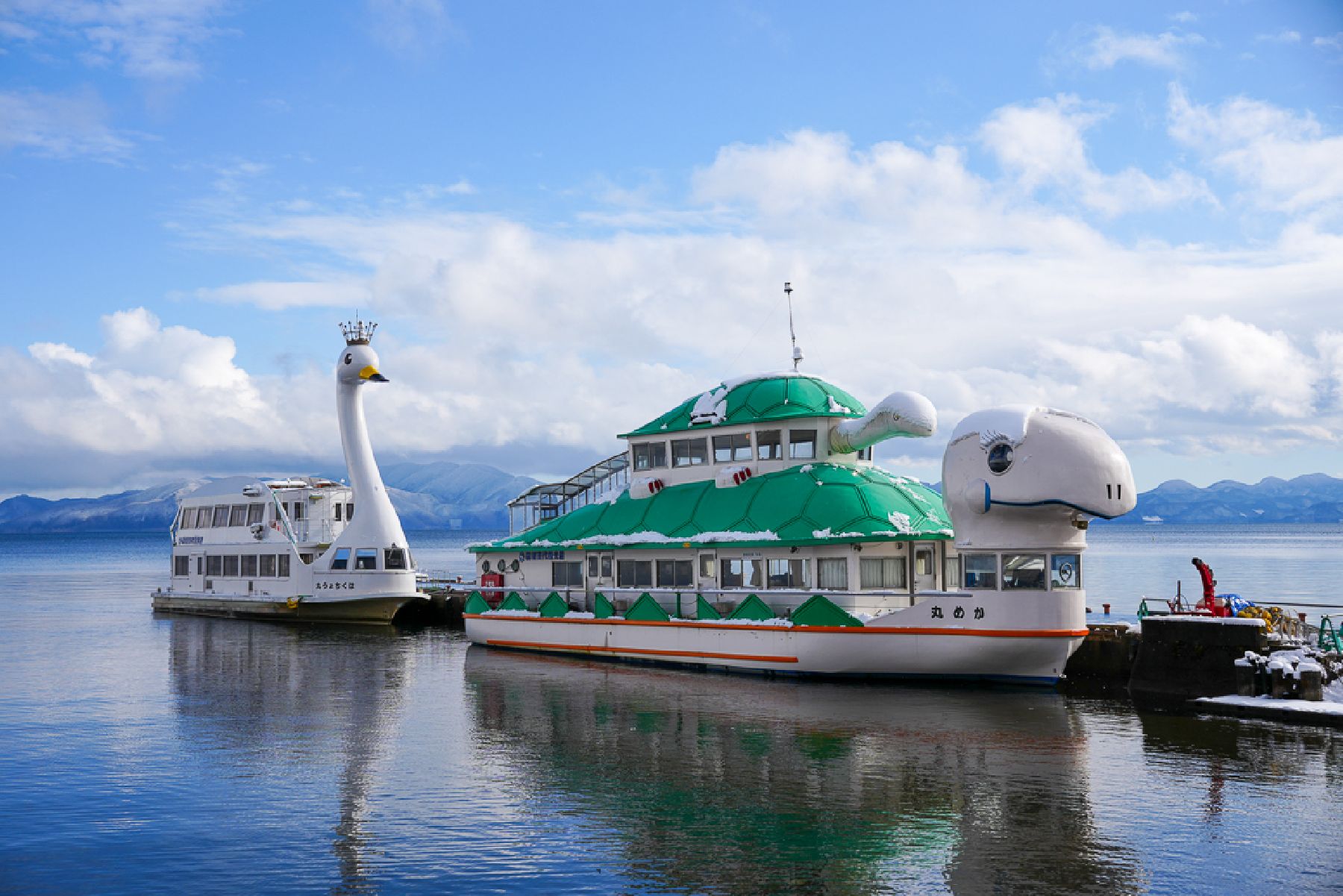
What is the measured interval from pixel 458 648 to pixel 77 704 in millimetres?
16977

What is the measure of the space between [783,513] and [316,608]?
109 feet

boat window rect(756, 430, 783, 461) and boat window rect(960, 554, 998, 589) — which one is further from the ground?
boat window rect(756, 430, 783, 461)

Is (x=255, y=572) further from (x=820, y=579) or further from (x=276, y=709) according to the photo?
(x=820, y=579)

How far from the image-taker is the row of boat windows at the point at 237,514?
66688 millimetres

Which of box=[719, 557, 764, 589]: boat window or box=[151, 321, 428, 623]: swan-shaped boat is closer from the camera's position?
box=[719, 557, 764, 589]: boat window

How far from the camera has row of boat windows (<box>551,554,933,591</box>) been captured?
36.4 metres

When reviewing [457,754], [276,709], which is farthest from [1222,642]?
[276,709]

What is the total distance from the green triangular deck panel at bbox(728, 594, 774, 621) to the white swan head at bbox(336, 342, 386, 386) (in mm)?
30873

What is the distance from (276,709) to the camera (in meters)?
32.8

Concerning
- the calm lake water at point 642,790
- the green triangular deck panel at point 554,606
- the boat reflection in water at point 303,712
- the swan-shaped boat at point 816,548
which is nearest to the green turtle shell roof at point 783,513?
the swan-shaped boat at point 816,548

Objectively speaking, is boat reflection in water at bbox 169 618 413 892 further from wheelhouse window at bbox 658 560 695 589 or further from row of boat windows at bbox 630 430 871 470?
row of boat windows at bbox 630 430 871 470

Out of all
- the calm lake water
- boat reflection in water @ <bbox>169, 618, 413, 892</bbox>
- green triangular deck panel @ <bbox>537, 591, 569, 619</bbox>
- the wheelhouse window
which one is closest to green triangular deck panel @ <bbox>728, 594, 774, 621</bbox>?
the calm lake water

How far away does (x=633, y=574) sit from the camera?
42.1 meters

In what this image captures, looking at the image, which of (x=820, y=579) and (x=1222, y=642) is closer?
(x=1222, y=642)
